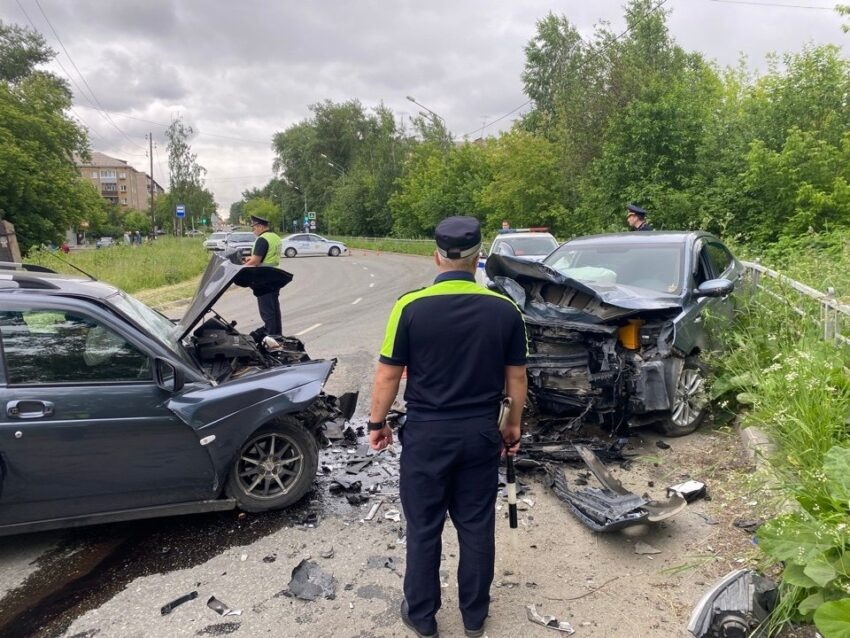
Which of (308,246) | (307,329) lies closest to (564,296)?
(307,329)

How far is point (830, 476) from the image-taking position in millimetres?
2904

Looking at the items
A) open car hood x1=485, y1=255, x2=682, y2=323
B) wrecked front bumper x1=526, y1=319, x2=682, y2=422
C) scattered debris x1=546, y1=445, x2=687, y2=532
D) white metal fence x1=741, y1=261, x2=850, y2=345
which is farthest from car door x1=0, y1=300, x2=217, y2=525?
white metal fence x1=741, y1=261, x2=850, y2=345

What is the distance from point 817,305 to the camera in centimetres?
554

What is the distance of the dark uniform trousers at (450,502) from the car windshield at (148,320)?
2029 mm

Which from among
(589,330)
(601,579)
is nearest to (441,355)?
(601,579)

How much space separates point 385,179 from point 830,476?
53278 millimetres

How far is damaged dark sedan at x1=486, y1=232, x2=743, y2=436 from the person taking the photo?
16.2 feet

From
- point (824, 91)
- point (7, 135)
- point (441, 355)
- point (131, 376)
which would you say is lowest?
point (131, 376)

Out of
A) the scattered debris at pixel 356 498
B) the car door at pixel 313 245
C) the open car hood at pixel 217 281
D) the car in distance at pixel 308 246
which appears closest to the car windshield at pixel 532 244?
the open car hood at pixel 217 281

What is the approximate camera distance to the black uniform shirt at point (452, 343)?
103 inches

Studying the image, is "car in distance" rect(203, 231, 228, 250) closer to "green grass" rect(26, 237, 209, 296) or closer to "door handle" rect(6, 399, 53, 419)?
"green grass" rect(26, 237, 209, 296)

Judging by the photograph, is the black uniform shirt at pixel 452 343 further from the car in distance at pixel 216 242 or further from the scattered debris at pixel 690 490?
the car in distance at pixel 216 242

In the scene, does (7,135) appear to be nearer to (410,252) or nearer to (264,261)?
(410,252)

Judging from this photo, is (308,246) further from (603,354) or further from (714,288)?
(603,354)
